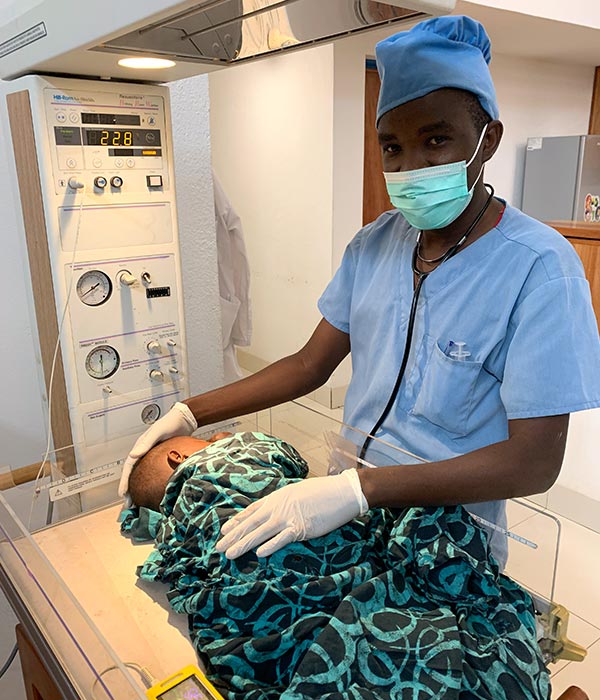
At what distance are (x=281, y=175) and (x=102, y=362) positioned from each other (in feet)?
8.26

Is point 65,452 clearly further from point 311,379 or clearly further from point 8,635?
point 8,635

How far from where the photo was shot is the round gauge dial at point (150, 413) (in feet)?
4.43

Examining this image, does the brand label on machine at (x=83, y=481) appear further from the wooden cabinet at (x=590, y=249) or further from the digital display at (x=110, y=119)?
the wooden cabinet at (x=590, y=249)

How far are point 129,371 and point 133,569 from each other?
1.38 feet

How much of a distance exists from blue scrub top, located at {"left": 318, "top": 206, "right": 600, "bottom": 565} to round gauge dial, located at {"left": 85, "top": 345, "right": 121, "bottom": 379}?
0.46 metres

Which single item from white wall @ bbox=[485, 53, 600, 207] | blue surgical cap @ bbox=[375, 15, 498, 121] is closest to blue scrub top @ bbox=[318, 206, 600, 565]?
blue surgical cap @ bbox=[375, 15, 498, 121]

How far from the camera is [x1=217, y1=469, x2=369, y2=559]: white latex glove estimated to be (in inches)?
35.4

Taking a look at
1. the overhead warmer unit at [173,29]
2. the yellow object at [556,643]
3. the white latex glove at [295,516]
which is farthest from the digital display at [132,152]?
the yellow object at [556,643]

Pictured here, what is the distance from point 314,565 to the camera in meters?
0.91

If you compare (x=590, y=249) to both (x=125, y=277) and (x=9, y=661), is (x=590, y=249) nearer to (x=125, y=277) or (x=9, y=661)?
(x=125, y=277)

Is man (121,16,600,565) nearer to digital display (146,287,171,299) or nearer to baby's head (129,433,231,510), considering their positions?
baby's head (129,433,231,510)

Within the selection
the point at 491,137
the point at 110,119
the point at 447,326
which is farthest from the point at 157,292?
the point at 491,137

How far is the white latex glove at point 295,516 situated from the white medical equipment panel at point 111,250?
0.47 metres

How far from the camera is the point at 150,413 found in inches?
53.6
